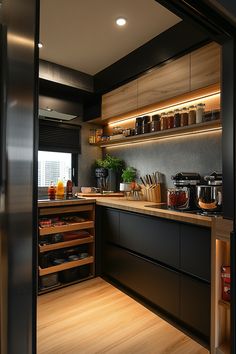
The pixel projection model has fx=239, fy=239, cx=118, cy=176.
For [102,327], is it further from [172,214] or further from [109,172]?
[109,172]

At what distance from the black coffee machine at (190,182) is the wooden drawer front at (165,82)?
29.2 inches

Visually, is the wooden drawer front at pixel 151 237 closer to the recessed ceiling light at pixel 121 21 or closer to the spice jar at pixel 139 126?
the spice jar at pixel 139 126

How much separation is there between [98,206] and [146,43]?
5.76 feet

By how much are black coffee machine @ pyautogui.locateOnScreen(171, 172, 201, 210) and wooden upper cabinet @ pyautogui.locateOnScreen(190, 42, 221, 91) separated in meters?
0.76

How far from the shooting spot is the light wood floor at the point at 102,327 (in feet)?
5.19

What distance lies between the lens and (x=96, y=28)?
7.06 feet

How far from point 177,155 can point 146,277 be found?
127 cm

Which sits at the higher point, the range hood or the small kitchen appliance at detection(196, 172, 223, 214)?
the range hood

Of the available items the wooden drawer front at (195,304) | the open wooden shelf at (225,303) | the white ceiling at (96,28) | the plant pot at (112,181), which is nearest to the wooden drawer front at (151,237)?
the wooden drawer front at (195,304)

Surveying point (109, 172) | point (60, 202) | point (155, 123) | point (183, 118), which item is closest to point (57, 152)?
point (109, 172)

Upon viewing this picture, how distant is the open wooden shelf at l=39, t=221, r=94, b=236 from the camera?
2350 millimetres

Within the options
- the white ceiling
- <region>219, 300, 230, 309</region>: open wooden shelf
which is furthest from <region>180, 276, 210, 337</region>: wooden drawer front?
the white ceiling

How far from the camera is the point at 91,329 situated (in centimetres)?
179

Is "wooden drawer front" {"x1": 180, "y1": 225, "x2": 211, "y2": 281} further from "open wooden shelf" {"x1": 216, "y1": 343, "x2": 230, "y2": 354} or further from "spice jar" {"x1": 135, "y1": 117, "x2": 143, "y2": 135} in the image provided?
"spice jar" {"x1": 135, "y1": 117, "x2": 143, "y2": 135}
